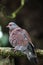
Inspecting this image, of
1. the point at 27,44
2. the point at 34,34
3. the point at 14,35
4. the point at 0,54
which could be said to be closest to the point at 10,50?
the point at 0,54

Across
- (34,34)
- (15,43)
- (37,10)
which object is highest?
(37,10)

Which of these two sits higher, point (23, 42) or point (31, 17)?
point (31, 17)

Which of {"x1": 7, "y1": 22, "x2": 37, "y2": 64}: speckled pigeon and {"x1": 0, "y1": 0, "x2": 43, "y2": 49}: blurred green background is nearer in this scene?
{"x1": 7, "y1": 22, "x2": 37, "y2": 64}: speckled pigeon

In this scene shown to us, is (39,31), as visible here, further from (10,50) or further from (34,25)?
(10,50)

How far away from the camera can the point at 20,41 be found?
290 cm

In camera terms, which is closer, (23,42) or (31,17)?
(23,42)

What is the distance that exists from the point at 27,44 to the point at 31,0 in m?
2.73

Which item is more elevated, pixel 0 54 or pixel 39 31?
pixel 39 31

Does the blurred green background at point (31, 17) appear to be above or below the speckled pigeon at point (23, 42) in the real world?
above

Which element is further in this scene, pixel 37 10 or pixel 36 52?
pixel 37 10

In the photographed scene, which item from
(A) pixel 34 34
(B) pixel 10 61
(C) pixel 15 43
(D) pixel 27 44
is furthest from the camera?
(A) pixel 34 34

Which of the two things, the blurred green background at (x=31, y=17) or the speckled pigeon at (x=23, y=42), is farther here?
the blurred green background at (x=31, y=17)

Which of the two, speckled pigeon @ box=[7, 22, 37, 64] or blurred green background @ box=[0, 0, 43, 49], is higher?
blurred green background @ box=[0, 0, 43, 49]

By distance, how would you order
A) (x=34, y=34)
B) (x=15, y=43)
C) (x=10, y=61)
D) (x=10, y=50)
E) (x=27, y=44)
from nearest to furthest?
(x=10, y=61) < (x=10, y=50) < (x=27, y=44) < (x=15, y=43) < (x=34, y=34)
